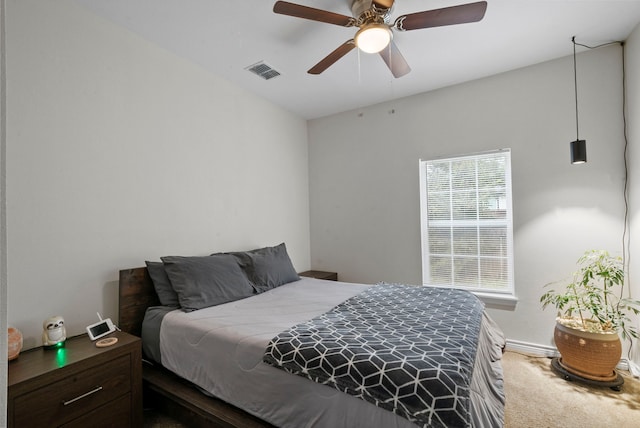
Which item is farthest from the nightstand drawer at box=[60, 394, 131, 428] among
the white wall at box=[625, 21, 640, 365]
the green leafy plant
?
the white wall at box=[625, 21, 640, 365]

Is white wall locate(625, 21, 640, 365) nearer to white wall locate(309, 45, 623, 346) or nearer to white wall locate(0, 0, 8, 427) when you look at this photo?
white wall locate(309, 45, 623, 346)

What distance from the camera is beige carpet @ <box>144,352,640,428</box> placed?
1.84 meters

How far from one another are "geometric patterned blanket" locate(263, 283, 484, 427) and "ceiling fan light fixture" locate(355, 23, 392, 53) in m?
1.69

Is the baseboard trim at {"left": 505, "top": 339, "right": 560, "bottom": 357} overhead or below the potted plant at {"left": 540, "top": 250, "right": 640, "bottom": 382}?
below

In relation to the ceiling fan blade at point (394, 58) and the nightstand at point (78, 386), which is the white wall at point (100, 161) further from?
the ceiling fan blade at point (394, 58)

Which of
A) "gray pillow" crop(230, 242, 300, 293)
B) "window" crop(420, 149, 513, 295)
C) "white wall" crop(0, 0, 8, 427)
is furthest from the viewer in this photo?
"window" crop(420, 149, 513, 295)

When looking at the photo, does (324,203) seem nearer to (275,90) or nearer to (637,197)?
(275,90)

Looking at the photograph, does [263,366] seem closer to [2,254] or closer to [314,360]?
[314,360]

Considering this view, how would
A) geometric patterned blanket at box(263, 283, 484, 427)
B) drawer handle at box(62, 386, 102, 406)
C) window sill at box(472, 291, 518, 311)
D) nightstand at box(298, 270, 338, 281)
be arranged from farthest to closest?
nightstand at box(298, 270, 338, 281)
window sill at box(472, 291, 518, 311)
drawer handle at box(62, 386, 102, 406)
geometric patterned blanket at box(263, 283, 484, 427)

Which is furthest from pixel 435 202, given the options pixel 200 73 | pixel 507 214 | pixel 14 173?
pixel 14 173

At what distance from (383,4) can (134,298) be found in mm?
2578

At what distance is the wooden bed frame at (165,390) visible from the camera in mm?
1532

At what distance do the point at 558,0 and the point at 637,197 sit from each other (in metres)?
1.63

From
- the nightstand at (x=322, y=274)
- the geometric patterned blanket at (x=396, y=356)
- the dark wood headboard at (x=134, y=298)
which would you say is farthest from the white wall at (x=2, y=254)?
the nightstand at (x=322, y=274)
